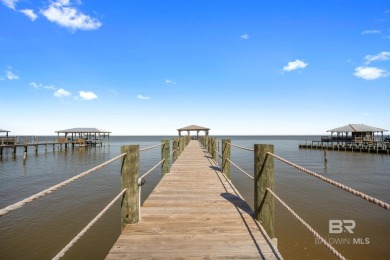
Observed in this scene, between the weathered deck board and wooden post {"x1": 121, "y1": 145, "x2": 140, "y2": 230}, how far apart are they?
13 centimetres

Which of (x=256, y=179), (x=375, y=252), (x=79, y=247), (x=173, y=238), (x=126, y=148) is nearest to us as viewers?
(x=173, y=238)

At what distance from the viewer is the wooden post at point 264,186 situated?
10.7 ft

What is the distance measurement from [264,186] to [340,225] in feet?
19.7

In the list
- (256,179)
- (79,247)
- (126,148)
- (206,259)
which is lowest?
(79,247)

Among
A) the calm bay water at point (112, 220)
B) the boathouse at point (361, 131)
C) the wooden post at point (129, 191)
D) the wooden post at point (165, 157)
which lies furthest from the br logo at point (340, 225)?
the boathouse at point (361, 131)

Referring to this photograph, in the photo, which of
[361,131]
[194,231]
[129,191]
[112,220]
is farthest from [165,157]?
[361,131]

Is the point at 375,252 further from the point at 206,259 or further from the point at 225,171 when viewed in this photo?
the point at 206,259

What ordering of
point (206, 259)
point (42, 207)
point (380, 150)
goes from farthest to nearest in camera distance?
point (380, 150), point (42, 207), point (206, 259)

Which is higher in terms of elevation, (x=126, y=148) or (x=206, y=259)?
(x=126, y=148)

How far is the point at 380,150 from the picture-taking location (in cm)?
2920

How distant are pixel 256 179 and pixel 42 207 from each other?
914 centimetres

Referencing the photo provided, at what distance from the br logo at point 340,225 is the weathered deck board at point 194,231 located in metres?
4.34

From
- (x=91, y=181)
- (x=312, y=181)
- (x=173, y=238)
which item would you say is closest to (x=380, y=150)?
(x=312, y=181)

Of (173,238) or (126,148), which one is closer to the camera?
(173,238)
